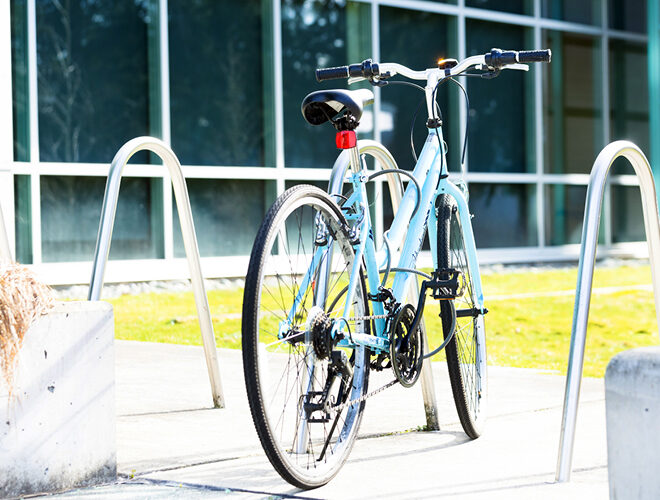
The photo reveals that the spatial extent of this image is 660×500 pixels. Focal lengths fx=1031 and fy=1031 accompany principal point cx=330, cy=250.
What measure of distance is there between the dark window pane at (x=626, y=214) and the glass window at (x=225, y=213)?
21.1ft

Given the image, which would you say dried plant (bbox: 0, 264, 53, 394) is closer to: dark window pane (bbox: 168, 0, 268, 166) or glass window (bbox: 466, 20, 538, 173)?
dark window pane (bbox: 168, 0, 268, 166)

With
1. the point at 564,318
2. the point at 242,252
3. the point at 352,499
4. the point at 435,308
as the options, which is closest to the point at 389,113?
the point at 242,252

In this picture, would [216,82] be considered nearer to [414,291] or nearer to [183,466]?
[414,291]

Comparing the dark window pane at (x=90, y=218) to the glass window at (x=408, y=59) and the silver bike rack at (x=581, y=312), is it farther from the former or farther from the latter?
the silver bike rack at (x=581, y=312)

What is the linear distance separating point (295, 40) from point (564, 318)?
507 centimetres

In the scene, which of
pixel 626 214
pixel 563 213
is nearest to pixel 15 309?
pixel 563 213

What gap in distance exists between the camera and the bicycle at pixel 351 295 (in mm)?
2848

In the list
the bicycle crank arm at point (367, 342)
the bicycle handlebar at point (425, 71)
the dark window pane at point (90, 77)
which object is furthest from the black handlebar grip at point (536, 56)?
the dark window pane at point (90, 77)

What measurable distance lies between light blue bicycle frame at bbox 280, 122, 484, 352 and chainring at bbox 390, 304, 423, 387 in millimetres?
49

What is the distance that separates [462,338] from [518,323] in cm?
456

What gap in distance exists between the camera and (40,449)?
2982 mm

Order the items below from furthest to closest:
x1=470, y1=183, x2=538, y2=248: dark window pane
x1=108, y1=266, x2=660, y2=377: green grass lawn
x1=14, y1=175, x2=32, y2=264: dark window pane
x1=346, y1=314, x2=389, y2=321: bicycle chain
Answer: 1. x1=470, y1=183, x2=538, y2=248: dark window pane
2. x1=14, y1=175, x2=32, y2=264: dark window pane
3. x1=108, y1=266, x2=660, y2=377: green grass lawn
4. x1=346, y1=314, x2=389, y2=321: bicycle chain

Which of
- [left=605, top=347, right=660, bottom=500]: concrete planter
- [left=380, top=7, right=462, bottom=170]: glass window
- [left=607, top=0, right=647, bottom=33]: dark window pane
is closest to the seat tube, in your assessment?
[left=605, top=347, right=660, bottom=500]: concrete planter

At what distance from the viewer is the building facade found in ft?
32.9
